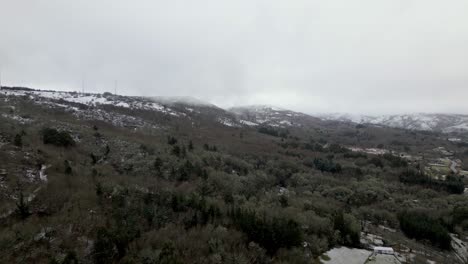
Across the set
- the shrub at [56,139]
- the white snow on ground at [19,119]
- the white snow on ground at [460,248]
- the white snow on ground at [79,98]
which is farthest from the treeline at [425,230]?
the white snow on ground at [79,98]

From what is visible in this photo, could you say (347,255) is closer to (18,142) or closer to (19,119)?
(18,142)

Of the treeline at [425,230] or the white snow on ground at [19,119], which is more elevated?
the white snow on ground at [19,119]

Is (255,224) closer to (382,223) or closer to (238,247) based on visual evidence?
(238,247)

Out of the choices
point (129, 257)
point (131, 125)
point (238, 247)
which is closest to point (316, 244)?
point (238, 247)

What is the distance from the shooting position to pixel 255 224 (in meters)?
16.8

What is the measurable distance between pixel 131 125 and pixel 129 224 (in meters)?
43.6

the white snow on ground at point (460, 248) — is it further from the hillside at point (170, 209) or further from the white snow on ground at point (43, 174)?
the white snow on ground at point (43, 174)

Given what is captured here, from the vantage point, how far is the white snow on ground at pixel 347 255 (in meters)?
16.5

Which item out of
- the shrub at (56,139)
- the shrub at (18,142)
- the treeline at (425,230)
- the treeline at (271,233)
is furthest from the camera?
the shrub at (56,139)

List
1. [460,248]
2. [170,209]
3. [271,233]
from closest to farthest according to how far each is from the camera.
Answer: [271,233] < [170,209] < [460,248]

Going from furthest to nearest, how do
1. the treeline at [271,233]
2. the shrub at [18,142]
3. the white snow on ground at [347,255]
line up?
the shrub at [18,142]
the white snow on ground at [347,255]
the treeline at [271,233]

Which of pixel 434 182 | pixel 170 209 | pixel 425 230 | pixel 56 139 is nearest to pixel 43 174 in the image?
pixel 170 209

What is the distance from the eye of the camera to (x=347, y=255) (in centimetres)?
1748

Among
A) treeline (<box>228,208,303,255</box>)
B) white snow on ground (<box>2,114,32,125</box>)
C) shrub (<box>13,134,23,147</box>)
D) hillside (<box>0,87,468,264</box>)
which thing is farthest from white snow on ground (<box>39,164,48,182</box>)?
white snow on ground (<box>2,114,32,125</box>)
